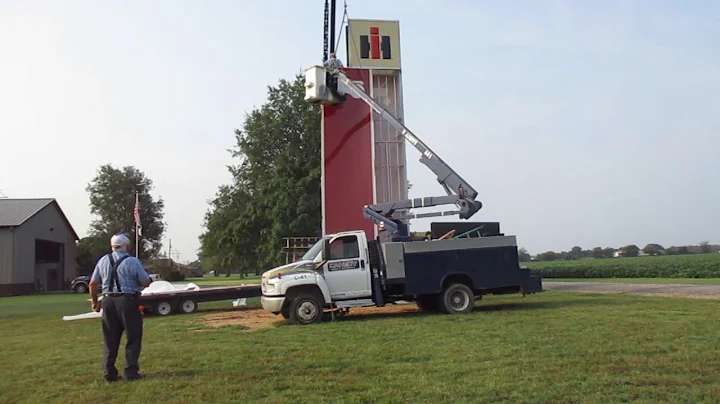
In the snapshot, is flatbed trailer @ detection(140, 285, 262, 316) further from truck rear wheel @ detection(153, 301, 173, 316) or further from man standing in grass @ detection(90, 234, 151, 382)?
man standing in grass @ detection(90, 234, 151, 382)

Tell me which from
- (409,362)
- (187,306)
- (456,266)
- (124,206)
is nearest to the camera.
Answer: (409,362)

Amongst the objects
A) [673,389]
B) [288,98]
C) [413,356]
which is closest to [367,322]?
[413,356]

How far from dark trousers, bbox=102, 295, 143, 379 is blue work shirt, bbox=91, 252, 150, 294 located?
0.39 feet

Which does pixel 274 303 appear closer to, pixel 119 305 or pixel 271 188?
pixel 119 305

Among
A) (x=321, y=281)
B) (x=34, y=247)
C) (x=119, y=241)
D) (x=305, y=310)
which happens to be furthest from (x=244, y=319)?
(x=34, y=247)

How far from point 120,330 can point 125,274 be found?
727mm

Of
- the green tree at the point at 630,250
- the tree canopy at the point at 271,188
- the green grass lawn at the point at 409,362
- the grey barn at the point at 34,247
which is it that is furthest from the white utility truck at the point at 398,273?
the green tree at the point at 630,250

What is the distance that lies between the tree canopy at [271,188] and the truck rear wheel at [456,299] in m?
25.0

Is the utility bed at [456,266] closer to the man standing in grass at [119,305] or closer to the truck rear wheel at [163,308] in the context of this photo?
the man standing in grass at [119,305]

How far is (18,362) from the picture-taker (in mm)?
9805

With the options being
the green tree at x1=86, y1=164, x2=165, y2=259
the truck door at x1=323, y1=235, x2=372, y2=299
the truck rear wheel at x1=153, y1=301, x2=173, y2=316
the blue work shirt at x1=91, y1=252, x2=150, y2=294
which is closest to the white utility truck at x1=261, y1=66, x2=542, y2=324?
the truck door at x1=323, y1=235, x2=372, y2=299

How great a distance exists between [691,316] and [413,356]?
7.07 metres

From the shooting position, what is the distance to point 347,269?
1420 centimetres

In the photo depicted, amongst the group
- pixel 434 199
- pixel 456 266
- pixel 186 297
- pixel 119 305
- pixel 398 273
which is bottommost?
pixel 186 297
